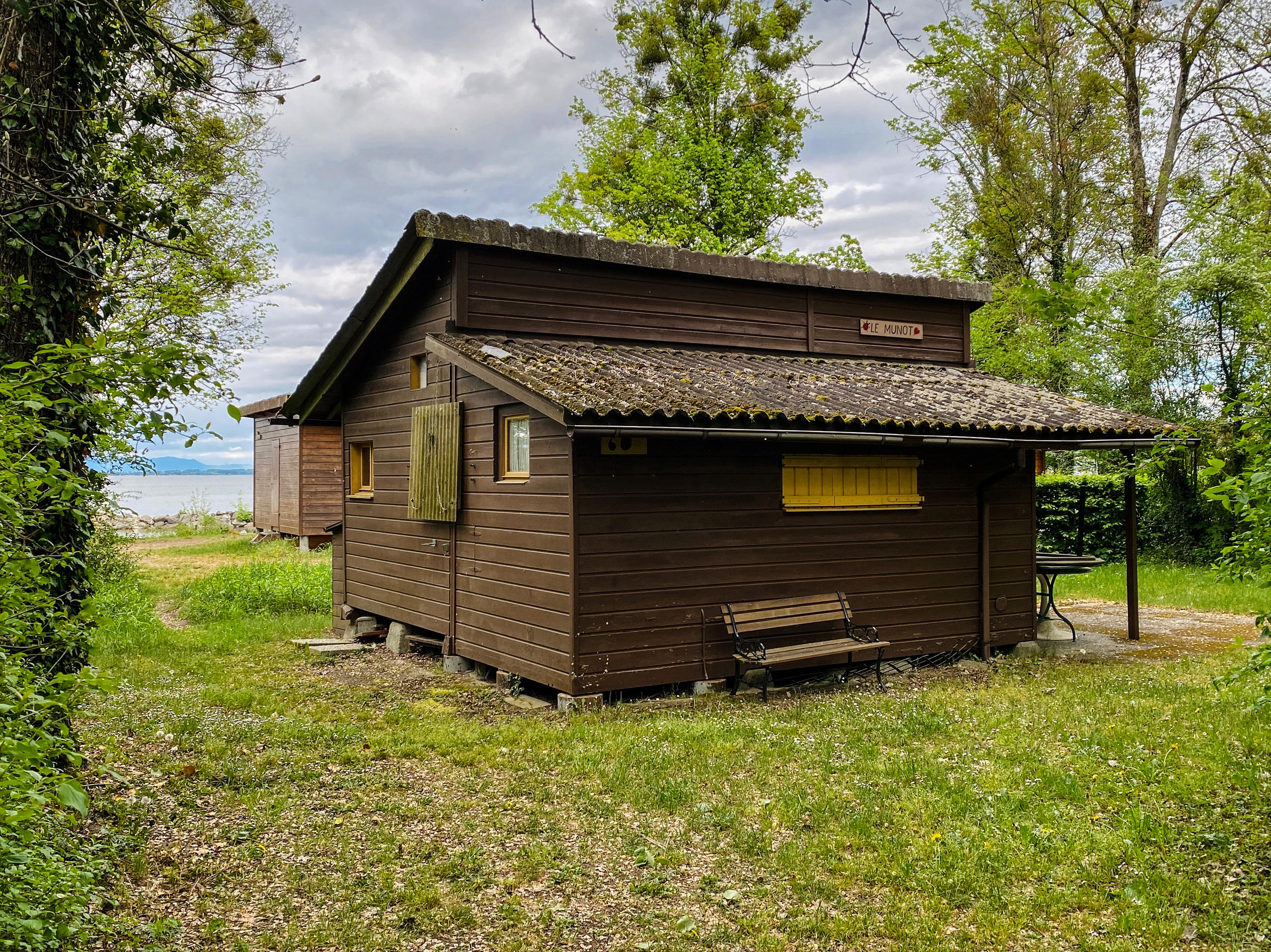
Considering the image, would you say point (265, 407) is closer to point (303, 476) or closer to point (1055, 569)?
point (303, 476)

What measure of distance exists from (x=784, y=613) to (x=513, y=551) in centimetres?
290

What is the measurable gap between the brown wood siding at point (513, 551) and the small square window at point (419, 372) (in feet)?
3.62

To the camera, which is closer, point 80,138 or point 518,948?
point 518,948

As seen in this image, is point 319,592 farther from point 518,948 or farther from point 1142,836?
point 1142,836

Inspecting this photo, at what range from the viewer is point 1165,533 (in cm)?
1959

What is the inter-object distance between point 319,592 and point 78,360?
12895 mm

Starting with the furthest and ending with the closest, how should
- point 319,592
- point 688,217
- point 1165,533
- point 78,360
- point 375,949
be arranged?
1. point 688,217
2. point 1165,533
3. point 319,592
4. point 375,949
5. point 78,360

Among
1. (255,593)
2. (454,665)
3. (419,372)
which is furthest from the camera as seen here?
(255,593)

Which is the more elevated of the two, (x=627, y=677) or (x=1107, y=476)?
(x=1107, y=476)

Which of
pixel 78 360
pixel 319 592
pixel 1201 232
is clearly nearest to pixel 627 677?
pixel 78 360

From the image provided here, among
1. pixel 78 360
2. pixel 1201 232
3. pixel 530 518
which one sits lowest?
pixel 530 518

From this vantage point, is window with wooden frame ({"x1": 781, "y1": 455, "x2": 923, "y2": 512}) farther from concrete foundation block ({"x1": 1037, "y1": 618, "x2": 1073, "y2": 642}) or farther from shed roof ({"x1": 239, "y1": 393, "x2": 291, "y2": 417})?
shed roof ({"x1": 239, "y1": 393, "x2": 291, "y2": 417})

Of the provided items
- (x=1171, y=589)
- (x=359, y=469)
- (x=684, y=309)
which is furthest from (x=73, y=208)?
(x=1171, y=589)

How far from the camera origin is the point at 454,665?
34.0 ft
